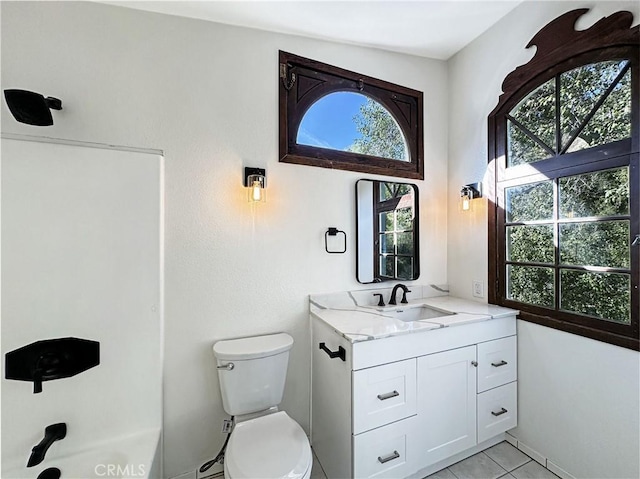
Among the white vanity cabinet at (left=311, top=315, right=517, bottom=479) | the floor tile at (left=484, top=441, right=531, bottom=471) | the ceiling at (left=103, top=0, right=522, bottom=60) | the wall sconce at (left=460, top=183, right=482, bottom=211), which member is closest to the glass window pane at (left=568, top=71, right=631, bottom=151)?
the wall sconce at (left=460, top=183, right=482, bottom=211)

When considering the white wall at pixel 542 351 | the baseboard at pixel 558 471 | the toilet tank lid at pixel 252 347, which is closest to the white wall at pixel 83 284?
the toilet tank lid at pixel 252 347

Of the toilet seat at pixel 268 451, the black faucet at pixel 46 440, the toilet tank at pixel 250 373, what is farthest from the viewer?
the toilet tank at pixel 250 373

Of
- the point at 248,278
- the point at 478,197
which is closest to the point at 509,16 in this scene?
the point at 478,197

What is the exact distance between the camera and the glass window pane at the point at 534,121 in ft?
5.27

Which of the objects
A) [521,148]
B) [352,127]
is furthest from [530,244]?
[352,127]

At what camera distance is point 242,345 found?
1.54 metres

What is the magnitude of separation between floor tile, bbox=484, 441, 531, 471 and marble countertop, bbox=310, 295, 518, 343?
0.89 metres

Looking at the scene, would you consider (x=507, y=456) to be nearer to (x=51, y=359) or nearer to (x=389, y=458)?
(x=389, y=458)

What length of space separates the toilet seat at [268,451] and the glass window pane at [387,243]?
1.26 m

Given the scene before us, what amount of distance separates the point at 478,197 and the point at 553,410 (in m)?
1.41

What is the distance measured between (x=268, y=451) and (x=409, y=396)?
75cm

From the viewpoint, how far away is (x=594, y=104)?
1401 mm

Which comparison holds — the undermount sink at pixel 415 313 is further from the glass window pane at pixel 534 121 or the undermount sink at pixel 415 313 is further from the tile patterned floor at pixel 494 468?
the glass window pane at pixel 534 121

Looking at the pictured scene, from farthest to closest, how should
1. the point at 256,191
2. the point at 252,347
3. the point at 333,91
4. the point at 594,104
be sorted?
1. the point at 333,91
2. the point at 256,191
3. the point at 252,347
4. the point at 594,104
